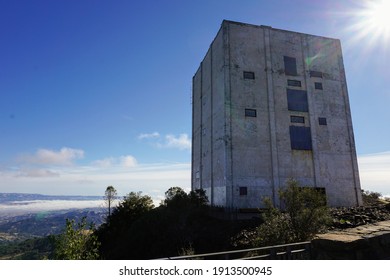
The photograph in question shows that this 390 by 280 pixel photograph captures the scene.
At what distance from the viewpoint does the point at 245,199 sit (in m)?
26.4

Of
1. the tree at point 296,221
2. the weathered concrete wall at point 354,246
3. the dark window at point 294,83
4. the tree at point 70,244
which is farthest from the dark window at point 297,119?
the tree at point 70,244

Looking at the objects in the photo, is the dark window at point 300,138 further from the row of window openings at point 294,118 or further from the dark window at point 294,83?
the dark window at point 294,83

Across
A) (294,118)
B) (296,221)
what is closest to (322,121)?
(294,118)

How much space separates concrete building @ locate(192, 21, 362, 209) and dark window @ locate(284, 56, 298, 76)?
4.7 inches

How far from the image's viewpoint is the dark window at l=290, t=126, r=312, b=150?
29.0m

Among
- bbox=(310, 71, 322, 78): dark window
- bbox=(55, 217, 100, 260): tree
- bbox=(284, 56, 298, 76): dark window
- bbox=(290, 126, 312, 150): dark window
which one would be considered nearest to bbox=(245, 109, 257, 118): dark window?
bbox=(290, 126, 312, 150): dark window

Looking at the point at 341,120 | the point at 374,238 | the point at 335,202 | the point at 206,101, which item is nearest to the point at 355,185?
the point at 335,202

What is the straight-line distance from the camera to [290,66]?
31.1m

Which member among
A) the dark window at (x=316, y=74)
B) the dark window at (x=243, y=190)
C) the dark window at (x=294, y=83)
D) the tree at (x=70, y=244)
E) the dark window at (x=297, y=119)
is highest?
the dark window at (x=316, y=74)

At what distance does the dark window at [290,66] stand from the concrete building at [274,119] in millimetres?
120

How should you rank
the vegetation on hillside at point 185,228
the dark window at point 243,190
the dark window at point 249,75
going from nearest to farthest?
1. the vegetation on hillside at point 185,228
2. the dark window at point 243,190
3. the dark window at point 249,75

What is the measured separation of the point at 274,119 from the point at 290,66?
7024 mm

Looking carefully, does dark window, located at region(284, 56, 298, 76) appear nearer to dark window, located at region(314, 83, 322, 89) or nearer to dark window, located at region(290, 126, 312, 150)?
dark window, located at region(314, 83, 322, 89)

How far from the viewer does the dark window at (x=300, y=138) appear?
29.0 meters
